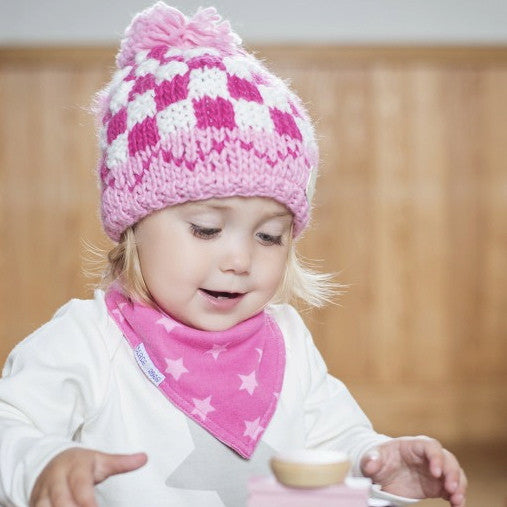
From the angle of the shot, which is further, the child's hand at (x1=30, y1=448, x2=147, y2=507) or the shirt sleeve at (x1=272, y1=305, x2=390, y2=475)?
the shirt sleeve at (x1=272, y1=305, x2=390, y2=475)

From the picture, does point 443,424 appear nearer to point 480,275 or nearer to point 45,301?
point 480,275

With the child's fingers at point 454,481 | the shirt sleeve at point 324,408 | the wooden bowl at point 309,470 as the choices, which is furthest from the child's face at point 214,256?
the wooden bowl at point 309,470

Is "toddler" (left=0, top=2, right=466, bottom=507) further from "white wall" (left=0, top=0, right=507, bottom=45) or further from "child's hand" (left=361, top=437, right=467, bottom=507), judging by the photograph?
"white wall" (left=0, top=0, right=507, bottom=45)

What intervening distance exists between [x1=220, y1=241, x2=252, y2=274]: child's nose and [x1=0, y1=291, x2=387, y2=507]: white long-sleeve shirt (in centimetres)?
16

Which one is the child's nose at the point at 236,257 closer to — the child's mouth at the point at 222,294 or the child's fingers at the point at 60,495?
the child's mouth at the point at 222,294

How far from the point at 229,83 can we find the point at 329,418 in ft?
1.39

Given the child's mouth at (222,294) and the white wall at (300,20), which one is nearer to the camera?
the child's mouth at (222,294)

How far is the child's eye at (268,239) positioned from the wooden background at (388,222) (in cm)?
Result: 160

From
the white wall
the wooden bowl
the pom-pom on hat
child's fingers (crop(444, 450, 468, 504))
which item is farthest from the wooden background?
the wooden bowl

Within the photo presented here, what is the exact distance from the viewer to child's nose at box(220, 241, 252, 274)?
98cm

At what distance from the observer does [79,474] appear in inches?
27.5

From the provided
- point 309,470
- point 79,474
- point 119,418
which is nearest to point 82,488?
point 79,474

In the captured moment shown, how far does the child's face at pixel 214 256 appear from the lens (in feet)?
3.27

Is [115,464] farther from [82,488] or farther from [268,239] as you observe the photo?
[268,239]
